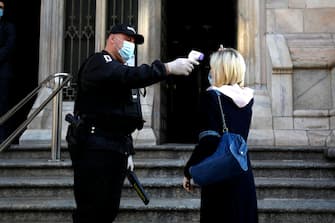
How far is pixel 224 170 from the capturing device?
2.49 metres

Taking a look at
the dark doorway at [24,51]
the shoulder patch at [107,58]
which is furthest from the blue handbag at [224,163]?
the dark doorway at [24,51]

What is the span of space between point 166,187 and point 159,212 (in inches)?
17.2

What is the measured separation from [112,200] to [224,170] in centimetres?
75

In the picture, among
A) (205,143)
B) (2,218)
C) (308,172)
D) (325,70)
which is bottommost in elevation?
(2,218)

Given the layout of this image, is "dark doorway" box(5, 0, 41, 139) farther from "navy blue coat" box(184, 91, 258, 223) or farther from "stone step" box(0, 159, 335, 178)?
"navy blue coat" box(184, 91, 258, 223)

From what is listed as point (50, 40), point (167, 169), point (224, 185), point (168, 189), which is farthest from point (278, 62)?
point (224, 185)

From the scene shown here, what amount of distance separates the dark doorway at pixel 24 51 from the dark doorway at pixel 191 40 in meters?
2.94

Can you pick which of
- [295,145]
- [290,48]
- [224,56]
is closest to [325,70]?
[290,48]

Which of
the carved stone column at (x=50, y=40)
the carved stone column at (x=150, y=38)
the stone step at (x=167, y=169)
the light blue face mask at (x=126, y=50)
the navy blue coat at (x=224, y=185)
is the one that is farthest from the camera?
the carved stone column at (x=50, y=40)

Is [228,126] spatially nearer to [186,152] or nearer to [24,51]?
[186,152]

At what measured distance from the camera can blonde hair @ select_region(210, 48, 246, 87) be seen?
2711 mm

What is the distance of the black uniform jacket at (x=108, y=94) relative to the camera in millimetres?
2646

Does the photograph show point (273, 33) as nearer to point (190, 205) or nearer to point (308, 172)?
point (308, 172)

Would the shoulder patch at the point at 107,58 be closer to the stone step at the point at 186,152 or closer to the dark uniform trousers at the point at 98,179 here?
the dark uniform trousers at the point at 98,179
